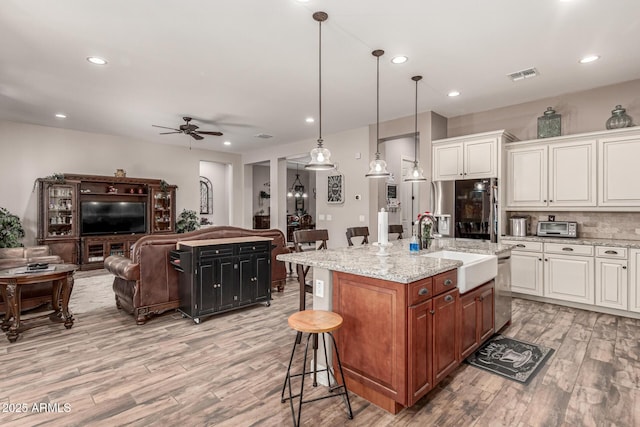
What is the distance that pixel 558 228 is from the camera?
14.9 feet

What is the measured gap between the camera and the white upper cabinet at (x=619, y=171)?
154 inches

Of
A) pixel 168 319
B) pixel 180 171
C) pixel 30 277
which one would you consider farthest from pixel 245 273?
pixel 180 171

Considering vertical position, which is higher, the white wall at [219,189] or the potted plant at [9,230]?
the white wall at [219,189]

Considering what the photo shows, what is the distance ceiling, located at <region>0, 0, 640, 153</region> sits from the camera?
2723 mm

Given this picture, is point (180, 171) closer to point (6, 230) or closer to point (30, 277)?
point (6, 230)

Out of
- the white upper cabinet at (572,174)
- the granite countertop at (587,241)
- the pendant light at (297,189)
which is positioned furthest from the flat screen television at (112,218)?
the white upper cabinet at (572,174)

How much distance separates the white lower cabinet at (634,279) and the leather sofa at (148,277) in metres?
5.12

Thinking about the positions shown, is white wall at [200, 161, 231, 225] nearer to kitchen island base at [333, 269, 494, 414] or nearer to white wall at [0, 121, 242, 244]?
white wall at [0, 121, 242, 244]

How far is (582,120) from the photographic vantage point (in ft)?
14.8

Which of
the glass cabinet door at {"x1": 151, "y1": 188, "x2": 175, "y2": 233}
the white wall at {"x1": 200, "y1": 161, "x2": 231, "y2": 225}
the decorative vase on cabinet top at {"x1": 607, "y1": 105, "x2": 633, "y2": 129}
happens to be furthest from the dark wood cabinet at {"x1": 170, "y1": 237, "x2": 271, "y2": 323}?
the white wall at {"x1": 200, "y1": 161, "x2": 231, "y2": 225}

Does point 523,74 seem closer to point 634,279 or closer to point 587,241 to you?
point 587,241

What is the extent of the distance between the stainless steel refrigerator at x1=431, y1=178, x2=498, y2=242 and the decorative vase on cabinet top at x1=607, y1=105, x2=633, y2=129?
1.47 meters

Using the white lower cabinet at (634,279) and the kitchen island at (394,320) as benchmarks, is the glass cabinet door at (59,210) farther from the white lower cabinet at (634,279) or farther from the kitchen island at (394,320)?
the white lower cabinet at (634,279)

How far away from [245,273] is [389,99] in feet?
10.8
